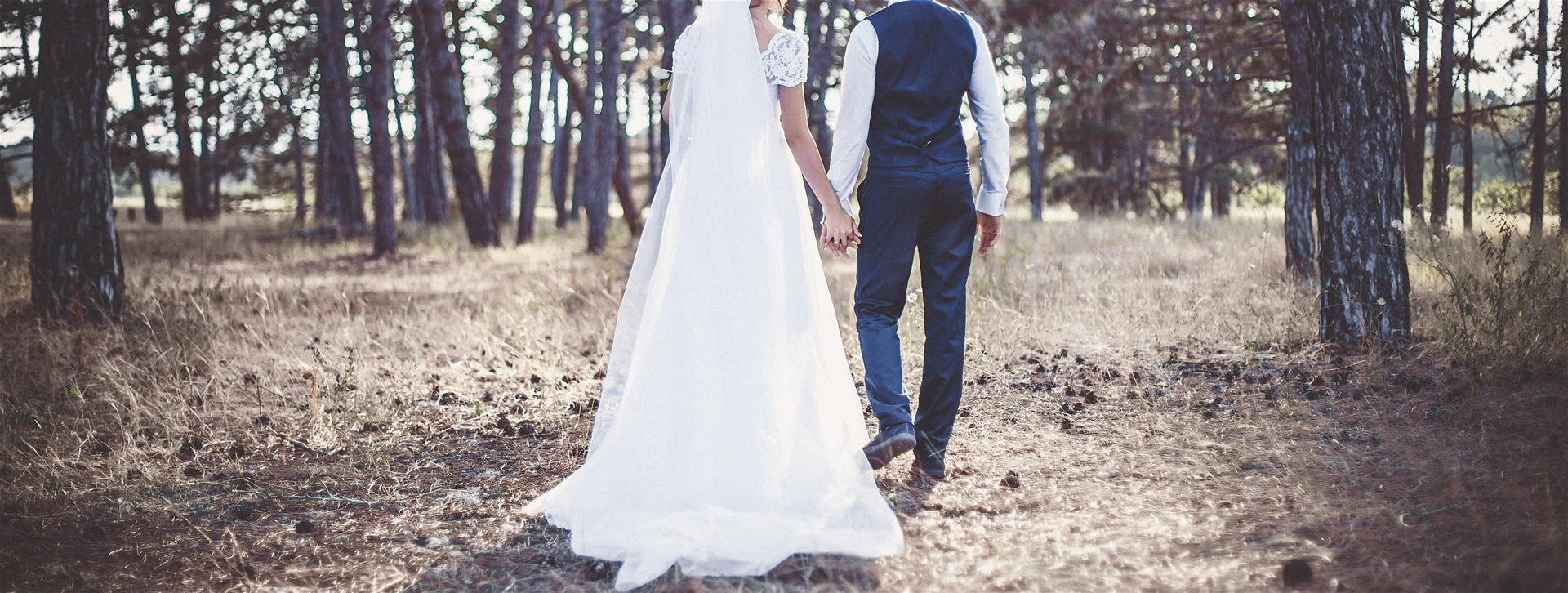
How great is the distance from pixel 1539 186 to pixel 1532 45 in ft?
9.71

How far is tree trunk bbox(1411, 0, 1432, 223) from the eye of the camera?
21.3ft

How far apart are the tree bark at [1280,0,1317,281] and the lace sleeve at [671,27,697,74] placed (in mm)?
6930

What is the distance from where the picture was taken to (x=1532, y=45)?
293 inches

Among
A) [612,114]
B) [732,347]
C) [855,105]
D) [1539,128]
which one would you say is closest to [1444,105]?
[1539,128]

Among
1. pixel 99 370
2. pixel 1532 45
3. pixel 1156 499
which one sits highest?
pixel 1532 45

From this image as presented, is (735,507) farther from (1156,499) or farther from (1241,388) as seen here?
(1241,388)

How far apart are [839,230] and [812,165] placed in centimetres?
28

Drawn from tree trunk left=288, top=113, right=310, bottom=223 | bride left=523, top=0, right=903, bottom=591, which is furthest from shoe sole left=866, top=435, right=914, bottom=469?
tree trunk left=288, top=113, right=310, bottom=223

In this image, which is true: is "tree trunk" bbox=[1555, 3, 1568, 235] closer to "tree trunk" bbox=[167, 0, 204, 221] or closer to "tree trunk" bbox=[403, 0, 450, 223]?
"tree trunk" bbox=[403, 0, 450, 223]

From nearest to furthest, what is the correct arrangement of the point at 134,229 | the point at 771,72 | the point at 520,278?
the point at 771,72 < the point at 520,278 < the point at 134,229

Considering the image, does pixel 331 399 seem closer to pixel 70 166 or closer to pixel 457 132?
pixel 70 166

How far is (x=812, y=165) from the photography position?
346 centimetres

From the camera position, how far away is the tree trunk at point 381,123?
1351cm

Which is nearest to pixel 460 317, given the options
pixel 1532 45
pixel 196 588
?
pixel 196 588
